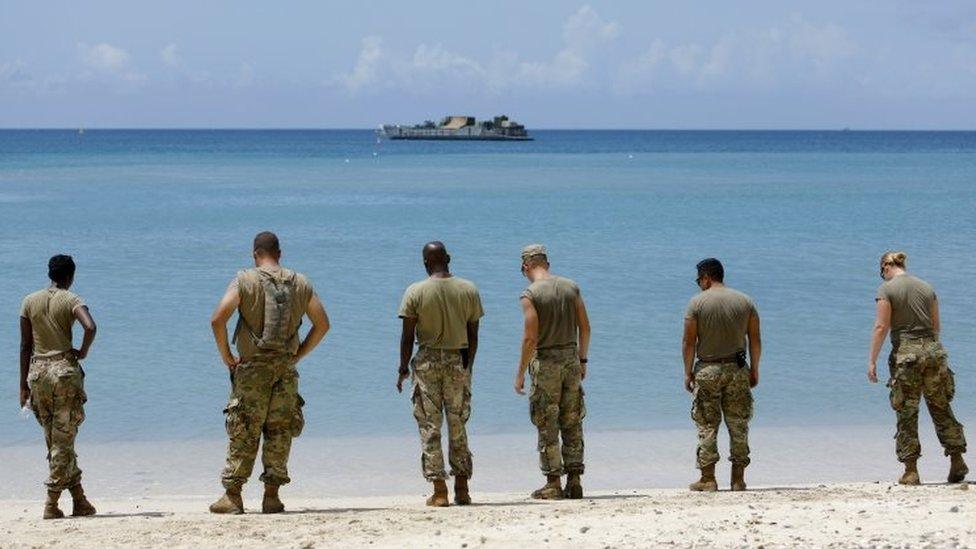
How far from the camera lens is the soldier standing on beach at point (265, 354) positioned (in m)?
8.37

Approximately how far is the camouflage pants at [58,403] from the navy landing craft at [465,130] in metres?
167

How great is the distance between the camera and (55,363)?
27.9ft

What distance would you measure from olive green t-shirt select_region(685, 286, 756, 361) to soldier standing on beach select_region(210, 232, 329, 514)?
2.50 m

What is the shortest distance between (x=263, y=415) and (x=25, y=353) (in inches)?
57.5

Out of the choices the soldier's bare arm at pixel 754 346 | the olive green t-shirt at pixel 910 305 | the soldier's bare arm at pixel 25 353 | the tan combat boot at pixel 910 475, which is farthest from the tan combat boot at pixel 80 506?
the tan combat boot at pixel 910 475

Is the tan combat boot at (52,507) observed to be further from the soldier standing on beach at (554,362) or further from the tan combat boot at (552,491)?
the tan combat boot at (552,491)

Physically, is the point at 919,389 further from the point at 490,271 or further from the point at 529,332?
the point at 490,271

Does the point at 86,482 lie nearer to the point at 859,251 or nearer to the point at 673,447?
the point at 673,447

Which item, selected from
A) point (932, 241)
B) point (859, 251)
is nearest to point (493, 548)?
point (859, 251)

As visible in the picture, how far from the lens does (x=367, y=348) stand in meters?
18.3

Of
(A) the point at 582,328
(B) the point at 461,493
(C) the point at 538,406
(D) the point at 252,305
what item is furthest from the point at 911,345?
(D) the point at 252,305

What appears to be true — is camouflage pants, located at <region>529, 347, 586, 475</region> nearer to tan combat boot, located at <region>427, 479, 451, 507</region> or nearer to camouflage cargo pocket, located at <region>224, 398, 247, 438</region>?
tan combat boot, located at <region>427, 479, 451, 507</region>

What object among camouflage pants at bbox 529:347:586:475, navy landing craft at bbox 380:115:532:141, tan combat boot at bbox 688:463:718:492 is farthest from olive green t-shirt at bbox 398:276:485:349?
navy landing craft at bbox 380:115:532:141

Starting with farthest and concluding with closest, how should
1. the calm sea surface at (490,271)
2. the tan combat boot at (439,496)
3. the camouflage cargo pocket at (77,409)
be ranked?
the calm sea surface at (490,271)
the tan combat boot at (439,496)
the camouflage cargo pocket at (77,409)
